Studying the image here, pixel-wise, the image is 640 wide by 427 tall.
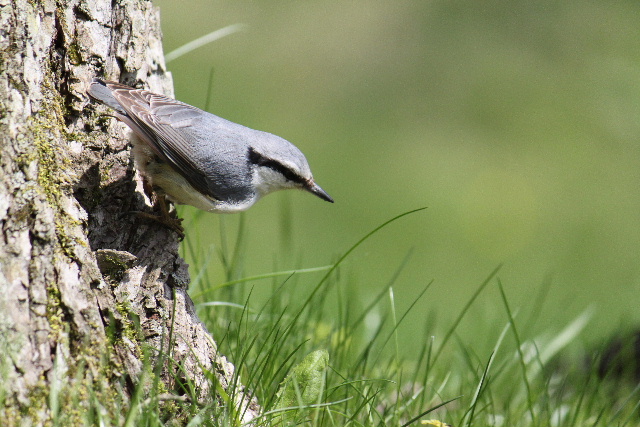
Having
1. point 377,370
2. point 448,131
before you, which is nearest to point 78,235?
point 377,370

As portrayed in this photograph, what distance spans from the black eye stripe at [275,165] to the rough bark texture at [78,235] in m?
0.57

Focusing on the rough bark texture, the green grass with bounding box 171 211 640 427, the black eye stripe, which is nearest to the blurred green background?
the green grass with bounding box 171 211 640 427

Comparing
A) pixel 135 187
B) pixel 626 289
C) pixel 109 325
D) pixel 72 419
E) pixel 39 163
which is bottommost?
pixel 626 289

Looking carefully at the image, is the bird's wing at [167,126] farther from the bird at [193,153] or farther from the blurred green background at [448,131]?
the blurred green background at [448,131]

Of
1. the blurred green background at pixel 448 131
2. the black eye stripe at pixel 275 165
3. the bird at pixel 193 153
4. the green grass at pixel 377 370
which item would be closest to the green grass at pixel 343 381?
the green grass at pixel 377 370

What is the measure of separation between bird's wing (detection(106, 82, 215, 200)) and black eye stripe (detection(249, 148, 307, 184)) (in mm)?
314

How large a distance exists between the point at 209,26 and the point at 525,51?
4.84m

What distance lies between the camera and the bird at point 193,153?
2.96 metres

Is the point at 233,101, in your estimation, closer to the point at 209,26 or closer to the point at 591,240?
the point at 209,26

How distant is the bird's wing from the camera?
293 centimetres

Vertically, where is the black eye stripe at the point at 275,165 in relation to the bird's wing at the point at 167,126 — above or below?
below

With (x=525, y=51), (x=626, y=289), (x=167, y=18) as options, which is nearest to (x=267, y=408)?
(x=626, y=289)

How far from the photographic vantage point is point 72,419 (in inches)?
79.1

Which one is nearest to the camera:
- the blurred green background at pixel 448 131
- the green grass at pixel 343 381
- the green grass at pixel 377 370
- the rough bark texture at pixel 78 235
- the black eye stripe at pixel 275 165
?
the rough bark texture at pixel 78 235
